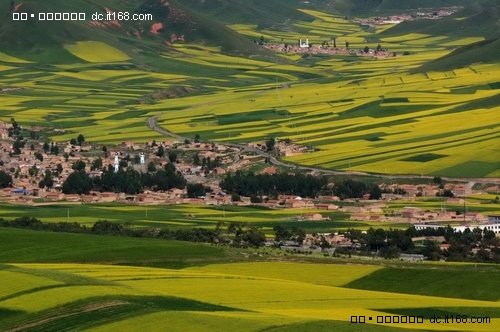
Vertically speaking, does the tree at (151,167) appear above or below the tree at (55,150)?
below

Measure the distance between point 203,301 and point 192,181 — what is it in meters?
52.6

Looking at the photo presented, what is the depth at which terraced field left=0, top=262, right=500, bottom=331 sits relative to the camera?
42.7 metres

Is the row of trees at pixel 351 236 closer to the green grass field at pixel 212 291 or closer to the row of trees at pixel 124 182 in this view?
the green grass field at pixel 212 291

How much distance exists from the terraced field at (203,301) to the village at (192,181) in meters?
23.8

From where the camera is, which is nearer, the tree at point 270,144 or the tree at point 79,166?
the tree at point 79,166

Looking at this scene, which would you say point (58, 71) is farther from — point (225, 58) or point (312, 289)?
point (312, 289)

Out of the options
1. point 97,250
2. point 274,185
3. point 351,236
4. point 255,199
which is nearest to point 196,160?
point 274,185

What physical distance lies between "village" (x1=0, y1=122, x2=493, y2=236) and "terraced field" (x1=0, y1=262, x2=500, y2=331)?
78.2 ft

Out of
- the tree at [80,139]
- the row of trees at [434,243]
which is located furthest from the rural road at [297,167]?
the row of trees at [434,243]

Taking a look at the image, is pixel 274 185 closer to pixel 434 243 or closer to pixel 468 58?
pixel 434 243

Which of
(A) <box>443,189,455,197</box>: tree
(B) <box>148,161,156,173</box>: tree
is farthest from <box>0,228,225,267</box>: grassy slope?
(B) <box>148,161,156,173</box>: tree

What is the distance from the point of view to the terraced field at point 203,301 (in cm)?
4269

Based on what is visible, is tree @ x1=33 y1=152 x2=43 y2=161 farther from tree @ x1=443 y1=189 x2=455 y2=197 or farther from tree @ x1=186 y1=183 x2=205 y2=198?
tree @ x1=443 y1=189 x2=455 y2=197

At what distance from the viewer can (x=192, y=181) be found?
10031 centimetres
